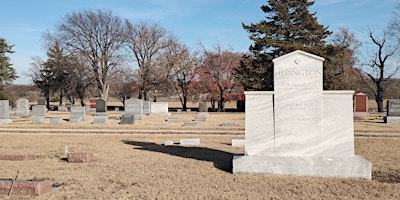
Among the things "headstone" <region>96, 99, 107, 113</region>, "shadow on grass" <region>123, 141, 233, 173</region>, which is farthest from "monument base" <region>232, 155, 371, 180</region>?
"headstone" <region>96, 99, 107, 113</region>

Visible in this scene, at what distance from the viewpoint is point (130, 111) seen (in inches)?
1068

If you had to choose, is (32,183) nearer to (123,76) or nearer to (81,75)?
(123,76)

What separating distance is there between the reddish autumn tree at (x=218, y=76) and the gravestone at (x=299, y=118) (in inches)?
1521

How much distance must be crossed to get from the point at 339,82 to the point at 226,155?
2611 centimetres

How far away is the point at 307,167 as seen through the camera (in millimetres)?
6922

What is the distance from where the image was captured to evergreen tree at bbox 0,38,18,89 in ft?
182

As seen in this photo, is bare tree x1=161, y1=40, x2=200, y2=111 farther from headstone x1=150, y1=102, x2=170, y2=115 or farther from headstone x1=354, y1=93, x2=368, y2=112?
headstone x1=354, y1=93, x2=368, y2=112

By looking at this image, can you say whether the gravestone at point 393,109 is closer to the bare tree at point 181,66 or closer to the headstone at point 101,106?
the headstone at point 101,106

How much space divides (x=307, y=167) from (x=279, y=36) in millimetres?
29354

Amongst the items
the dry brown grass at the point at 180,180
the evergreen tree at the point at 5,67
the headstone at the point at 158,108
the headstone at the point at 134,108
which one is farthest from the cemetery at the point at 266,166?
the evergreen tree at the point at 5,67

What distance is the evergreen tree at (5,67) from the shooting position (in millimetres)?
55344

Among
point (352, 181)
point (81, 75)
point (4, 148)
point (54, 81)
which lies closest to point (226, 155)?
point (352, 181)

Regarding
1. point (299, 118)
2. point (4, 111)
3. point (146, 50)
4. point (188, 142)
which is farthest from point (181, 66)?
point (299, 118)

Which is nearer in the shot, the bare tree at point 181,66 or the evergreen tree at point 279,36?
the evergreen tree at point 279,36
